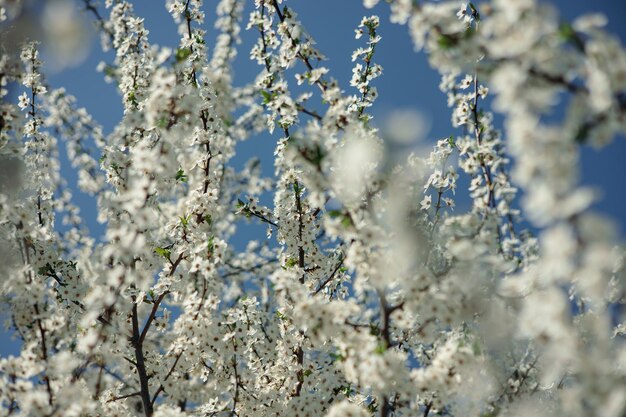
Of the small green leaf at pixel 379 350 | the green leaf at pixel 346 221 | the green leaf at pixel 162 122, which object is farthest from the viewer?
the green leaf at pixel 162 122

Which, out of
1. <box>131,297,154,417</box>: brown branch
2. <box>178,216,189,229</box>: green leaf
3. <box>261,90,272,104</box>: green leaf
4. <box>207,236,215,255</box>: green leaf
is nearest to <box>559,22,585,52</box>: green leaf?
<box>261,90,272,104</box>: green leaf

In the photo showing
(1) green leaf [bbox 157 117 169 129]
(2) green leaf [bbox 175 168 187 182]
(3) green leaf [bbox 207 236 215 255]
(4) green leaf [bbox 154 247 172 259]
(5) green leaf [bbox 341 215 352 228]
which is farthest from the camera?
(2) green leaf [bbox 175 168 187 182]

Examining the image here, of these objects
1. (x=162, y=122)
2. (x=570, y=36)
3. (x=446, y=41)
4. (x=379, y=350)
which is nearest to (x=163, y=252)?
(x=162, y=122)

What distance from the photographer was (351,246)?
10.9ft

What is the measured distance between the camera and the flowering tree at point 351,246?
2.04m

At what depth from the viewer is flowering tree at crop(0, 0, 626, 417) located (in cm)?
204

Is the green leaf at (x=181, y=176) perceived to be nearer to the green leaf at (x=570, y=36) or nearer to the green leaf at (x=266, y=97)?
the green leaf at (x=266, y=97)

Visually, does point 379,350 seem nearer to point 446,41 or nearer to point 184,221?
point 446,41

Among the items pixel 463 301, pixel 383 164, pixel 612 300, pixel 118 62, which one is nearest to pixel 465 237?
pixel 463 301

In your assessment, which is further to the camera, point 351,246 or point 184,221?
point 184,221

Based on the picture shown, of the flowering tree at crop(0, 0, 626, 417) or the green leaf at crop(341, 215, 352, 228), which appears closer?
the flowering tree at crop(0, 0, 626, 417)

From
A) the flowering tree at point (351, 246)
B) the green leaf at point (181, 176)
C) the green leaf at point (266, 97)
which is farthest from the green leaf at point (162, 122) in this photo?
the green leaf at point (181, 176)

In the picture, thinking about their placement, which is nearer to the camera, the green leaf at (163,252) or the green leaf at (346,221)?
the green leaf at (346,221)

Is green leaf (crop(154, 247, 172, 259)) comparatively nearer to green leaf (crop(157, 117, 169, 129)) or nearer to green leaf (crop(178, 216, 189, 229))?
green leaf (crop(178, 216, 189, 229))
